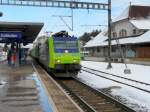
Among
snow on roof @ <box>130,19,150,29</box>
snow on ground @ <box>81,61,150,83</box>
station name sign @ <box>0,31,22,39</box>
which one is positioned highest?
snow on roof @ <box>130,19,150,29</box>

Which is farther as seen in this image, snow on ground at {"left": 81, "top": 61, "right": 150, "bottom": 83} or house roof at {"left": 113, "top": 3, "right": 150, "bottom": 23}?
house roof at {"left": 113, "top": 3, "right": 150, "bottom": 23}

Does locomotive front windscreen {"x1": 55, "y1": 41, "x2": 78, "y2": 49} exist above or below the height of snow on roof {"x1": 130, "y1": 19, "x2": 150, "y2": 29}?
below

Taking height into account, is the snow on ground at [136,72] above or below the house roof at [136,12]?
below

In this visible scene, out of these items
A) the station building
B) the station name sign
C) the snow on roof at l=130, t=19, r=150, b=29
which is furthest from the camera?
the snow on roof at l=130, t=19, r=150, b=29

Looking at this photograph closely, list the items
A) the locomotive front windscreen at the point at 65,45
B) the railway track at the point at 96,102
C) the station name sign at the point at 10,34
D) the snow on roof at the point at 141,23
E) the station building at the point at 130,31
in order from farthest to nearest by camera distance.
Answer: the snow on roof at the point at 141,23 → the station building at the point at 130,31 → the station name sign at the point at 10,34 → the locomotive front windscreen at the point at 65,45 → the railway track at the point at 96,102

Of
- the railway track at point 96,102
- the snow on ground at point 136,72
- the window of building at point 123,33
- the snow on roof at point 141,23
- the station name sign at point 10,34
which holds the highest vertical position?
the snow on roof at point 141,23

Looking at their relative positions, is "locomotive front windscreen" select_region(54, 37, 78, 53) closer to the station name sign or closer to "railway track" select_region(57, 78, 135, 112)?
"railway track" select_region(57, 78, 135, 112)

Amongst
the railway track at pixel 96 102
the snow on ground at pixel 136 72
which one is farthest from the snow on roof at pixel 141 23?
the railway track at pixel 96 102

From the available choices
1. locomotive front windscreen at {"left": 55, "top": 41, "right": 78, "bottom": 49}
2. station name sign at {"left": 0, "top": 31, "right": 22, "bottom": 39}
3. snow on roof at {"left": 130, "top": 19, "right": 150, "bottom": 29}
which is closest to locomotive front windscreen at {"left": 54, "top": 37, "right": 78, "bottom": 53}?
locomotive front windscreen at {"left": 55, "top": 41, "right": 78, "bottom": 49}

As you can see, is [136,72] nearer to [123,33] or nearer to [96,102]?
[96,102]

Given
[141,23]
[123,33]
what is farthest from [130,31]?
[123,33]

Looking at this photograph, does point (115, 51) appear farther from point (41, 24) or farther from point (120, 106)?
point (120, 106)

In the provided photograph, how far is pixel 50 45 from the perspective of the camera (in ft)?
82.4

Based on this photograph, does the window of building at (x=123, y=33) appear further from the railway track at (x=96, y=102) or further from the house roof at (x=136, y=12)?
the railway track at (x=96, y=102)
